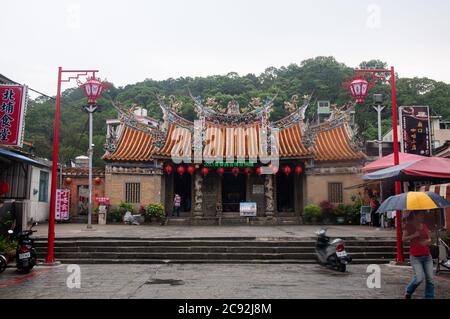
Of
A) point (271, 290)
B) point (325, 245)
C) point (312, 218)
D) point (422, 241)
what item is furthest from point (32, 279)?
point (312, 218)

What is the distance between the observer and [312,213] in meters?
19.4

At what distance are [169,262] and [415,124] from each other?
12018 mm

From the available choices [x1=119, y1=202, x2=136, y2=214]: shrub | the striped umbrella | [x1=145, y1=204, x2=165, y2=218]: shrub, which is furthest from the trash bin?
the striped umbrella

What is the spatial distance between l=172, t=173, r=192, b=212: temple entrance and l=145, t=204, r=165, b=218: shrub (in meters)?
2.28

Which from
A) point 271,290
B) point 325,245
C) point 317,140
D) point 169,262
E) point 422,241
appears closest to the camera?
point 422,241

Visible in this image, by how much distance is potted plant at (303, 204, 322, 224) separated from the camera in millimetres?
19375

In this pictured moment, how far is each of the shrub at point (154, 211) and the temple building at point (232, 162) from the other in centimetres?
72

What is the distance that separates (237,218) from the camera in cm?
2048

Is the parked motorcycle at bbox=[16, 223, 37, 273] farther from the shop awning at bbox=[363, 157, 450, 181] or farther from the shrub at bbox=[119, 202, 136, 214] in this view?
the shrub at bbox=[119, 202, 136, 214]

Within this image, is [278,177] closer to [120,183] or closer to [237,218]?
[237,218]

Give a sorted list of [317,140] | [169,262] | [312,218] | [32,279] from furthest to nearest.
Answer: [317,140], [312,218], [169,262], [32,279]

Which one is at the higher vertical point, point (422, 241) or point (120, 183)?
point (120, 183)

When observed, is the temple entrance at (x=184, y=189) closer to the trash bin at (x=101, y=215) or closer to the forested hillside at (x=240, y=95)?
the trash bin at (x=101, y=215)

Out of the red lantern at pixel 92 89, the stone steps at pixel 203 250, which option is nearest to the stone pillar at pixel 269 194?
the stone steps at pixel 203 250
